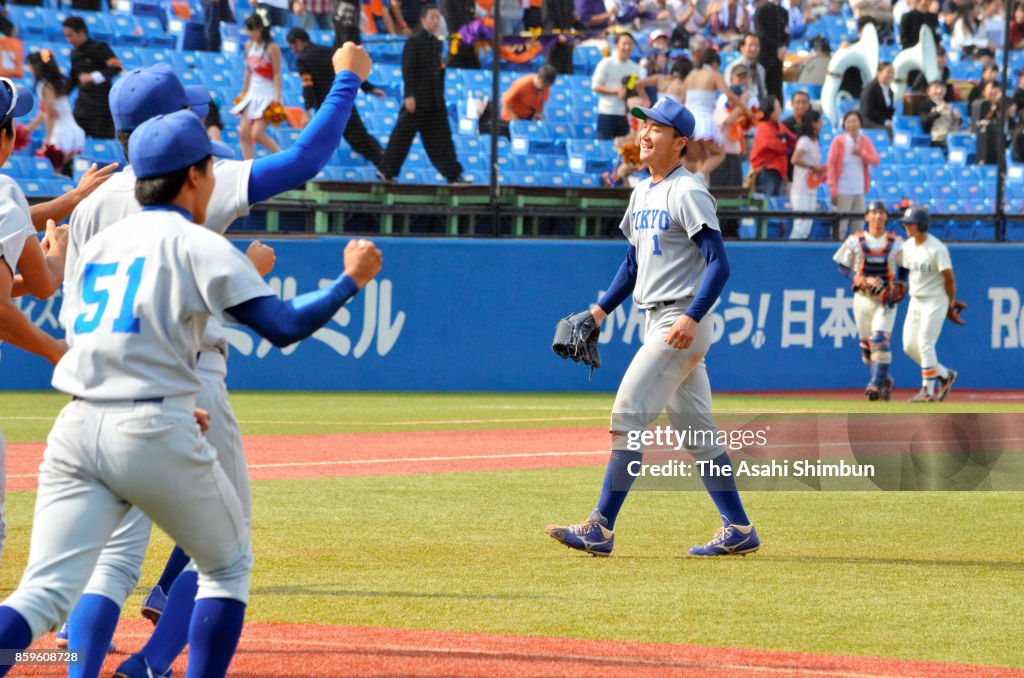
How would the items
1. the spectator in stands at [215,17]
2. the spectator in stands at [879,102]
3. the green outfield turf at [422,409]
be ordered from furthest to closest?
the spectator in stands at [879,102], the spectator in stands at [215,17], the green outfield turf at [422,409]

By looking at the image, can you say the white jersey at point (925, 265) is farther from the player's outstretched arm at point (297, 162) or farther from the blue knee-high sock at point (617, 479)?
the player's outstretched arm at point (297, 162)

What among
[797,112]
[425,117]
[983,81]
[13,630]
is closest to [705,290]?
[13,630]

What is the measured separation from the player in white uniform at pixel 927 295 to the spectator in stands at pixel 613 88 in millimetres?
3681

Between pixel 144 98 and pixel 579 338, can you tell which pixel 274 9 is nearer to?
pixel 579 338

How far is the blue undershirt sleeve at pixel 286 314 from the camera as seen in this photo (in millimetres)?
3738

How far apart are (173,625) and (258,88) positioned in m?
13.1

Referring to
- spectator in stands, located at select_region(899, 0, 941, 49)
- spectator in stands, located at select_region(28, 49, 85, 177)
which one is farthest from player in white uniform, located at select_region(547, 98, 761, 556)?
spectator in stands, located at select_region(899, 0, 941, 49)

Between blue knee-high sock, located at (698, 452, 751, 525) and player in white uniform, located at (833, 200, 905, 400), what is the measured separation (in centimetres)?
1026

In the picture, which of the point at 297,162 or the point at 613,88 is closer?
the point at 297,162

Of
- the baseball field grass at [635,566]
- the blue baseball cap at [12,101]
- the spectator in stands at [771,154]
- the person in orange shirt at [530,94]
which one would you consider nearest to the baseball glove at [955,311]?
the spectator in stands at [771,154]

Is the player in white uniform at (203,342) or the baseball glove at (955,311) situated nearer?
the player in white uniform at (203,342)

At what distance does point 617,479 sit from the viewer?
725cm

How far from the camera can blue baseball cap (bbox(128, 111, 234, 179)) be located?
385 cm

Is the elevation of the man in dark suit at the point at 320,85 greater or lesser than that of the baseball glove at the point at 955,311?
greater
